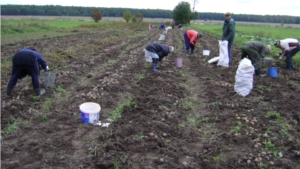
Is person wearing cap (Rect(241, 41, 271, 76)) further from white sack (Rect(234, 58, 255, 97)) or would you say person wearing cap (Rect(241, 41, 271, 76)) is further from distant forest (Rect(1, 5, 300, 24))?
distant forest (Rect(1, 5, 300, 24))

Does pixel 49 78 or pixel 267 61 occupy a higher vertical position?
pixel 267 61

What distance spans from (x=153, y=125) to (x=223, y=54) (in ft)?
21.4

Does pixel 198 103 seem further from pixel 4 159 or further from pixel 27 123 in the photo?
pixel 4 159

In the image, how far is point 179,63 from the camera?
1048cm

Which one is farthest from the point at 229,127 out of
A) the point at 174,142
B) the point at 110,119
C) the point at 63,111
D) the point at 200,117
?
the point at 63,111

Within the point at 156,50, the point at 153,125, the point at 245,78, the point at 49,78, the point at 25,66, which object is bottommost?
the point at 153,125

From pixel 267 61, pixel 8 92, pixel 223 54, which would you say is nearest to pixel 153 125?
pixel 8 92

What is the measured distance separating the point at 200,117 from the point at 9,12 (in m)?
106

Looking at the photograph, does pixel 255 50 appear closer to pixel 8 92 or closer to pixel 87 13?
pixel 8 92

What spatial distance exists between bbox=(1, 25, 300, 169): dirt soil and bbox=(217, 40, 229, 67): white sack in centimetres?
196

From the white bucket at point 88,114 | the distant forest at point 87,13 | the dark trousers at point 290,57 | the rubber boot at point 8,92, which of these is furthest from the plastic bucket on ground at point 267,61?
the distant forest at point 87,13

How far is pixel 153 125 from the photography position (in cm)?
498

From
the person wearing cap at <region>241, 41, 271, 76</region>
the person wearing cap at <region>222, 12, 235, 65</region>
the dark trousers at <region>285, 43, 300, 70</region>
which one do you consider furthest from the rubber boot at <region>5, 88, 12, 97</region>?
the dark trousers at <region>285, 43, 300, 70</region>

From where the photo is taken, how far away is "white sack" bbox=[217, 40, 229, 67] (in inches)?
406
